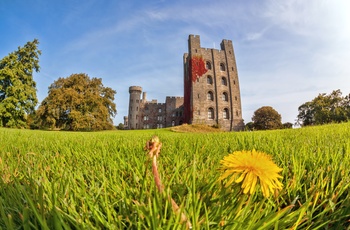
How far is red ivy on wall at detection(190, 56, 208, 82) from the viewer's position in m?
33.7

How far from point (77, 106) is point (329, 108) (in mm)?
41773

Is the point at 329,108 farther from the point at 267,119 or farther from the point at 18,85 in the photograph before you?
the point at 18,85

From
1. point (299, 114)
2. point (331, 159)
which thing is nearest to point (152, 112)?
point (299, 114)

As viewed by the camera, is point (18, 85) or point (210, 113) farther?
point (210, 113)

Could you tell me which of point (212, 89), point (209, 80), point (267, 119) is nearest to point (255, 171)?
point (212, 89)

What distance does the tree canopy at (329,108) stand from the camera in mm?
33312

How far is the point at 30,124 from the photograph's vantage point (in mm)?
38344

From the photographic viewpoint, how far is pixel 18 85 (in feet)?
89.7

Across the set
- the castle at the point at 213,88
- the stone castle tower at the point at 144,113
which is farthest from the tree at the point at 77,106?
the stone castle tower at the point at 144,113

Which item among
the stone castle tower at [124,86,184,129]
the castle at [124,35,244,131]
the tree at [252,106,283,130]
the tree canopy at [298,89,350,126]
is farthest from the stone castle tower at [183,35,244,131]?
the stone castle tower at [124,86,184,129]

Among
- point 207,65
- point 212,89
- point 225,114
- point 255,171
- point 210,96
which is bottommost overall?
point 255,171

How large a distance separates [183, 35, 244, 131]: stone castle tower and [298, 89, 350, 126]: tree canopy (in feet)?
38.5

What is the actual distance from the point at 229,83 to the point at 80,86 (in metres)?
24.1

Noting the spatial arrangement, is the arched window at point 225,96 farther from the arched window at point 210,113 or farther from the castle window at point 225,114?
the arched window at point 210,113
